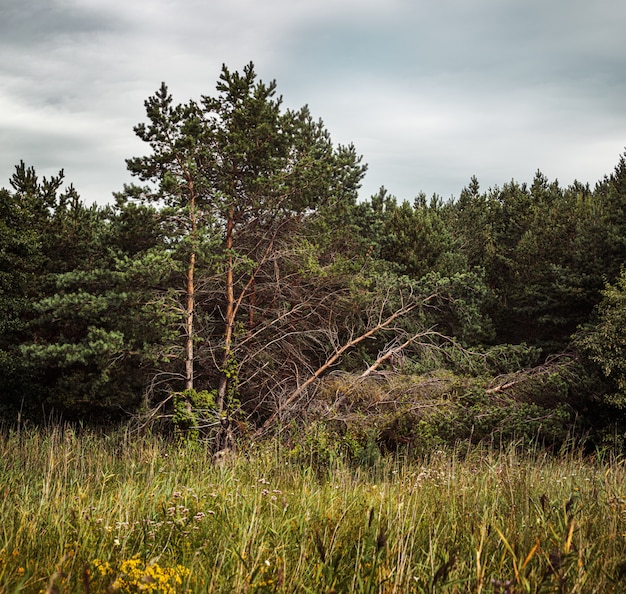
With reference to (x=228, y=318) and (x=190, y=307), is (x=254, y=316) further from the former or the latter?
(x=190, y=307)

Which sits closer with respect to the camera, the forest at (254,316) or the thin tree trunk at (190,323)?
the forest at (254,316)

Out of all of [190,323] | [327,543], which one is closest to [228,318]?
[190,323]

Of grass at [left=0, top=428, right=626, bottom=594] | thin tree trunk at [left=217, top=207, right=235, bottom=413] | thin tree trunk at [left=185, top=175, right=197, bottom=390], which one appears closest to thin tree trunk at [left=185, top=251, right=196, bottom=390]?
thin tree trunk at [left=185, top=175, right=197, bottom=390]

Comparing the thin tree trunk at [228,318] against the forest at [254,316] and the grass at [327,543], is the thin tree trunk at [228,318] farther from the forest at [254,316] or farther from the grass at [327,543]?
the grass at [327,543]

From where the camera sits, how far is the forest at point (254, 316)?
A: 12047 mm

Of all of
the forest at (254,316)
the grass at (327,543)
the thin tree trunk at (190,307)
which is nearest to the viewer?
the grass at (327,543)

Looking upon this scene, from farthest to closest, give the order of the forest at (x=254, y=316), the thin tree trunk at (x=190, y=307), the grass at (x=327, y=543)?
the thin tree trunk at (x=190, y=307), the forest at (x=254, y=316), the grass at (x=327, y=543)

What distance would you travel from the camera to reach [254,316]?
14.1 metres

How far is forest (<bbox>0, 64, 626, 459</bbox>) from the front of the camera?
39.5 ft

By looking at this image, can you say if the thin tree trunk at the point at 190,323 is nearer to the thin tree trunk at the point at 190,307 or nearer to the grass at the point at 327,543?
the thin tree trunk at the point at 190,307

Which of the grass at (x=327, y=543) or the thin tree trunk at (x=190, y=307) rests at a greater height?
the thin tree trunk at (x=190, y=307)

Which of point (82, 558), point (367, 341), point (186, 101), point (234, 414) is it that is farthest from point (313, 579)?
point (367, 341)

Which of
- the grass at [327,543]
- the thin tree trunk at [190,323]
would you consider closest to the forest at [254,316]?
the thin tree trunk at [190,323]

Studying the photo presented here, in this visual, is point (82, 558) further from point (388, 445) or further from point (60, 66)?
point (388, 445)
